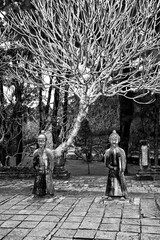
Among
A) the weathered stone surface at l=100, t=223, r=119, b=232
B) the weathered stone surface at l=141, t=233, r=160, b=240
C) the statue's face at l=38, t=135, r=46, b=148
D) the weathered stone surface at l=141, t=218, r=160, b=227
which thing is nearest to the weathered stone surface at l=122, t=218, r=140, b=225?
the weathered stone surface at l=141, t=218, r=160, b=227

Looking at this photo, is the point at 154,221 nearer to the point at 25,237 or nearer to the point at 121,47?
the point at 25,237

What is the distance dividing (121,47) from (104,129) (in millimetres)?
13103

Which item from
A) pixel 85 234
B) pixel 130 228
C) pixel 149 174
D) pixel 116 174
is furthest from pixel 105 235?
pixel 149 174

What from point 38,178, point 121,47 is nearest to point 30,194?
point 38,178

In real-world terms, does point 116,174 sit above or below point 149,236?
above

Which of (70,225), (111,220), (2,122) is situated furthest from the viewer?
(2,122)

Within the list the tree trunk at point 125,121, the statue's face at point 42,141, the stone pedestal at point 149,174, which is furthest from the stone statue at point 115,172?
the tree trunk at point 125,121

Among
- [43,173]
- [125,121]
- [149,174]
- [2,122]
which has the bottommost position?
[149,174]

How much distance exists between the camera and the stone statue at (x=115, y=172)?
7695mm

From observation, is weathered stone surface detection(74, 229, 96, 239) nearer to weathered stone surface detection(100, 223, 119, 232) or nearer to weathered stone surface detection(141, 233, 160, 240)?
weathered stone surface detection(100, 223, 119, 232)

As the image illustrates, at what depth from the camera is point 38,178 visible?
8.17 metres

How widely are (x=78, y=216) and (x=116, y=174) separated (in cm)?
202

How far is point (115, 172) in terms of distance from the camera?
7879mm

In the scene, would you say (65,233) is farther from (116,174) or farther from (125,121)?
(125,121)
